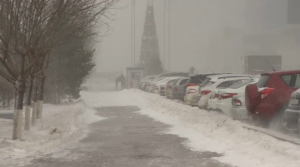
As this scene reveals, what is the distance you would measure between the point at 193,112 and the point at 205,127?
2997 mm

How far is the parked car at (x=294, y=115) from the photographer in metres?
9.85

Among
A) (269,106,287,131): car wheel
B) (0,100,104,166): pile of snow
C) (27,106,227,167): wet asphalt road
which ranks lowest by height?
(27,106,227,167): wet asphalt road

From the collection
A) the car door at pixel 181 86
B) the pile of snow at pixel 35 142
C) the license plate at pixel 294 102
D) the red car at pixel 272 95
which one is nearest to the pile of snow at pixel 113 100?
the car door at pixel 181 86

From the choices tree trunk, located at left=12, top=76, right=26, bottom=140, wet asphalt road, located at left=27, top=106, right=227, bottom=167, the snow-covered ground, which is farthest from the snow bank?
tree trunk, located at left=12, top=76, right=26, bottom=140

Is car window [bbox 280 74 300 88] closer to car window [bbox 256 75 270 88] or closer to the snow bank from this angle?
car window [bbox 256 75 270 88]

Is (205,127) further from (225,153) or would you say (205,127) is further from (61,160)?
(61,160)

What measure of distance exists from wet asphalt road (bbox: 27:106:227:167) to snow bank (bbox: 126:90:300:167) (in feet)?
1.38

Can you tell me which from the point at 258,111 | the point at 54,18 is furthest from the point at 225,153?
the point at 54,18

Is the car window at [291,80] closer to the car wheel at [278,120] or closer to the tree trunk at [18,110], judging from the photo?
the car wheel at [278,120]

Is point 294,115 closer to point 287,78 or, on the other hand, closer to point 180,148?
point 287,78

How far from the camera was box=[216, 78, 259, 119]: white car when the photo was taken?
45.1 ft

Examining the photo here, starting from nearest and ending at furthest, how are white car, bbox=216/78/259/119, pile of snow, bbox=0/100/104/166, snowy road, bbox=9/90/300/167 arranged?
1. snowy road, bbox=9/90/300/167
2. pile of snow, bbox=0/100/104/166
3. white car, bbox=216/78/259/119

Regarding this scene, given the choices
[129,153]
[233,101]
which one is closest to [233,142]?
[129,153]

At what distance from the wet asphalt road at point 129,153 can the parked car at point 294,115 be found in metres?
2.06
